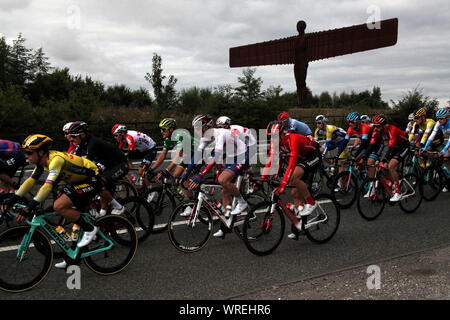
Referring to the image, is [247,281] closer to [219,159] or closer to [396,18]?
[219,159]

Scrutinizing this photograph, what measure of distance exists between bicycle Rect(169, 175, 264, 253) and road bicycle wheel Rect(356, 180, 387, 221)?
2601 mm

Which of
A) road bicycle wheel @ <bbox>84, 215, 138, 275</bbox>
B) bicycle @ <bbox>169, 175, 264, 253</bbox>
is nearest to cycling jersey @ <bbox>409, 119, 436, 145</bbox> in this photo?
bicycle @ <bbox>169, 175, 264, 253</bbox>

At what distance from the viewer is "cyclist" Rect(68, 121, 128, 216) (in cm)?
605

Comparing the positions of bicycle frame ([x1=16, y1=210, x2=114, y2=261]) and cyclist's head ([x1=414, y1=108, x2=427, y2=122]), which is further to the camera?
cyclist's head ([x1=414, y1=108, x2=427, y2=122])

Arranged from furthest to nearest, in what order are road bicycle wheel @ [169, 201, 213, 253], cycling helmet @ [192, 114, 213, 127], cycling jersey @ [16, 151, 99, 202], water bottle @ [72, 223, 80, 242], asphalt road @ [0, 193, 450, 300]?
cycling helmet @ [192, 114, 213, 127]
road bicycle wheel @ [169, 201, 213, 253]
water bottle @ [72, 223, 80, 242]
cycling jersey @ [16, 151, 99, 202]
asphalt road @ [0, 193, 450, 300]

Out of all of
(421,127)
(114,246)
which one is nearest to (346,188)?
(421,127)

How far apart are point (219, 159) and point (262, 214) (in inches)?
47.2

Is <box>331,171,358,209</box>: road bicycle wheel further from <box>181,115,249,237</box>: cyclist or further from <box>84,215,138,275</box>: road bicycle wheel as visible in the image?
<box>84,215,138,275</box>: road bicycle wheel

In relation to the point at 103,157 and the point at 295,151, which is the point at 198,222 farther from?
the point at 103,157

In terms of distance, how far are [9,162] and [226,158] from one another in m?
3.96

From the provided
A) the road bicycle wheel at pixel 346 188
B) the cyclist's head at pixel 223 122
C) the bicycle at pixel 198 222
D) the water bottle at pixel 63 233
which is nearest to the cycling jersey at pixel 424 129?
the road bicycle wheel at pixel 346 188

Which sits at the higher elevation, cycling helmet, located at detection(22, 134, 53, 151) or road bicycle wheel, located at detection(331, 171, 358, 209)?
cycling helmet, located at detection(22, 134, 53, 151)

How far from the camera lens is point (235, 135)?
23.3ft

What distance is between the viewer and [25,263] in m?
4.69
